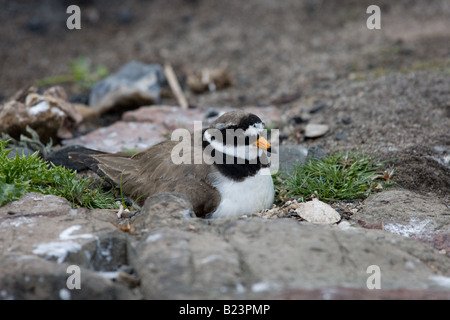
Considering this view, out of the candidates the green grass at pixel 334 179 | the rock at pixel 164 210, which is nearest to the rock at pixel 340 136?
the green grass at pixel 334 179

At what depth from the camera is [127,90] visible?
775 cm

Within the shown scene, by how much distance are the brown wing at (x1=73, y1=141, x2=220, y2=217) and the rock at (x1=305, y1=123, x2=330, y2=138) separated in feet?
5.89

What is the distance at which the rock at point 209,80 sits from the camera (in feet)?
27.9

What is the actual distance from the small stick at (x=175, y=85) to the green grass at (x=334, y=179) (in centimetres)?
299

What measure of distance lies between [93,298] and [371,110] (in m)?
4.26

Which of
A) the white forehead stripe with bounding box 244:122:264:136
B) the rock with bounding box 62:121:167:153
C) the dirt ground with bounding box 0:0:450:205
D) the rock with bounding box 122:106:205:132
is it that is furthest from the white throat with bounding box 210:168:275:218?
the rock with bounding box 122:106:205:132

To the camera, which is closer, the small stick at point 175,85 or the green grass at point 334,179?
the green grass at point 334,179

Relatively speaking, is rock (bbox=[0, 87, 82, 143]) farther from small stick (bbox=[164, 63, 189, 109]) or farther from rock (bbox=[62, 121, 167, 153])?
small stick (bbox=[164, 63, 189, 109])

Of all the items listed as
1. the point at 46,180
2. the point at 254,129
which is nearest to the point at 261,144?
the point at 254,129

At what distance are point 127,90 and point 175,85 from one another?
1012 mm

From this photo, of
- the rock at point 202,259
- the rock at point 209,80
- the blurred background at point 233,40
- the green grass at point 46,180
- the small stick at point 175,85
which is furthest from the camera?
the blurred background at point 233,40

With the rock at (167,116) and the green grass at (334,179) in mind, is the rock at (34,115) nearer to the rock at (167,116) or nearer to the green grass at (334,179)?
the rock at (167,116)
